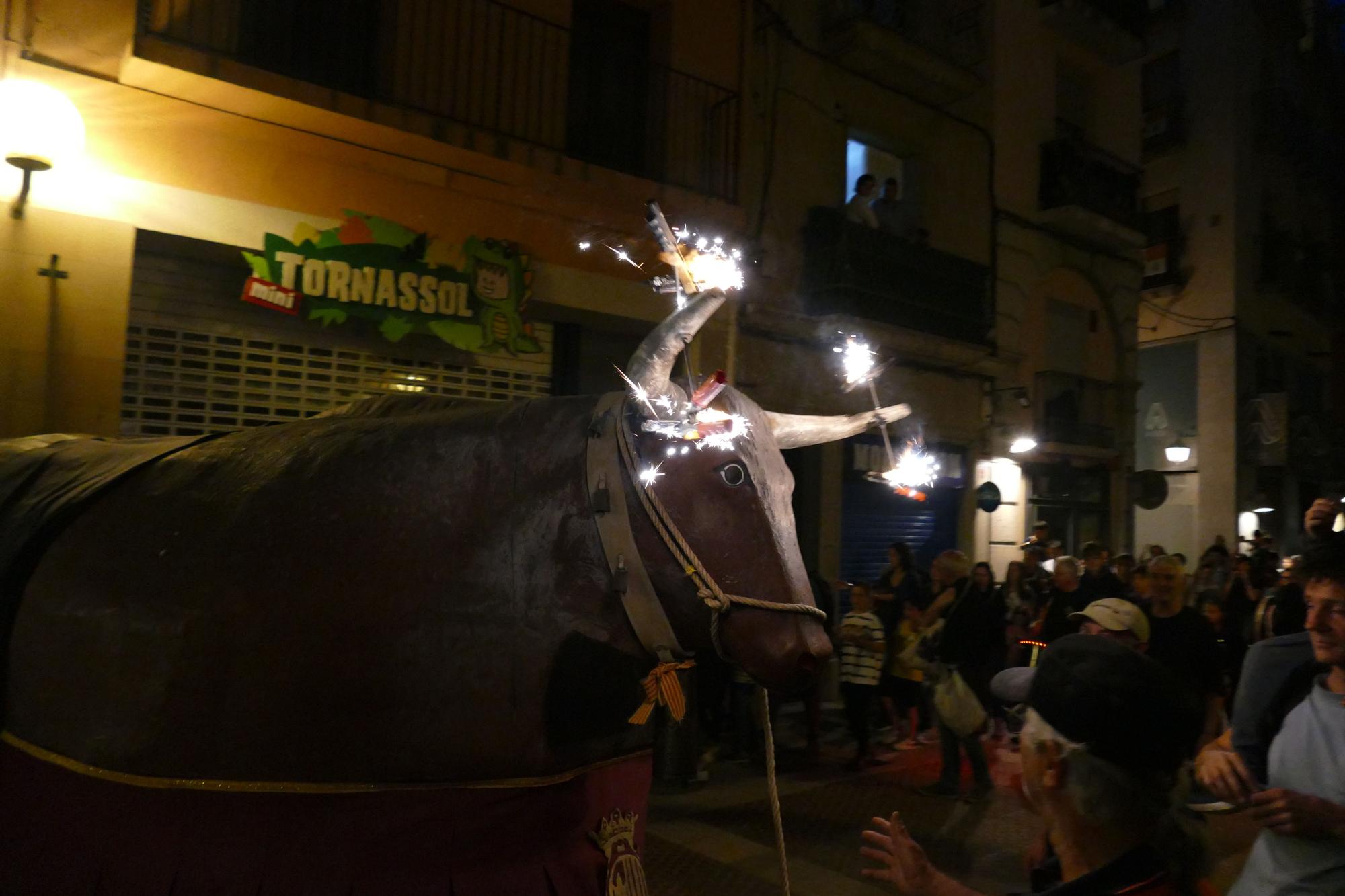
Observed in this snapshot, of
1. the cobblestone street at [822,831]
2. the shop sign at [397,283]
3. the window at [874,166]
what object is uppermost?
the window at [874,166]

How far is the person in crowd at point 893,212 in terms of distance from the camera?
12297mm

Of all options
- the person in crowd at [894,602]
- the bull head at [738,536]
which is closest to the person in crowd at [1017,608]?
the person in crowd at [894,602]

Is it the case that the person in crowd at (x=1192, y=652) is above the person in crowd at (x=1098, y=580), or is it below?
below

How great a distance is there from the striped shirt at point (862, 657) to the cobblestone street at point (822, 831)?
79 cm

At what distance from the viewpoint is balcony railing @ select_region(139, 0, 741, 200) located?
7.01 meters

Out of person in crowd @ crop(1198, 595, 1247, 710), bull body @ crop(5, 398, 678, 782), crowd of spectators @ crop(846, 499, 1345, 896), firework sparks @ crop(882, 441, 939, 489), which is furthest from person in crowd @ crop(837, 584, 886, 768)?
bull body @ crop(5, 398, 678, 782)

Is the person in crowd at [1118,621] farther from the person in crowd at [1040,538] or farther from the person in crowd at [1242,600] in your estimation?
the person in crowd at [1040,538]

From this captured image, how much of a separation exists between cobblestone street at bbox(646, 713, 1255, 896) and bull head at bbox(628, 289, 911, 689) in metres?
3.38

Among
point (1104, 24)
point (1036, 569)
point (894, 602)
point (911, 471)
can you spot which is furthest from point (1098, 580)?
point (1104, 24)

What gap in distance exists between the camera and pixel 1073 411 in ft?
49.0

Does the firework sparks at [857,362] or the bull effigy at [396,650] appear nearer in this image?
the bull effigy at [396,650]

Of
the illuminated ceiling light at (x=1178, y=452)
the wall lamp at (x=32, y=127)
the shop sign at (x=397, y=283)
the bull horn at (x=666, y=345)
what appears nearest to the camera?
the bull horn at (x=666, y=345)

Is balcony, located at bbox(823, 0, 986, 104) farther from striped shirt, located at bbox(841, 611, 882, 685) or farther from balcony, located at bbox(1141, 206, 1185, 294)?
balcony, located at bbox(1141, 206, 1185, 294)

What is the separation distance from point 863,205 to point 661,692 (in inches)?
412
